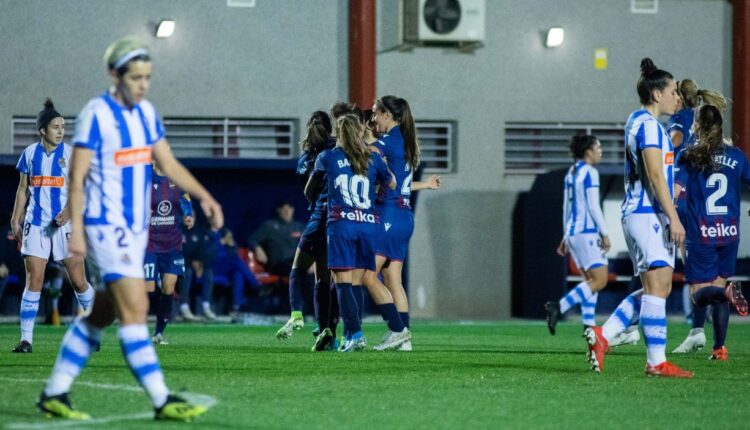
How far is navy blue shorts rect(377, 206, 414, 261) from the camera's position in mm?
12305

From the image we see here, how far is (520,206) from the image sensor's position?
77.4 ft

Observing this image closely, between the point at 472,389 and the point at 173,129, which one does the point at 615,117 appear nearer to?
the point at 173,129

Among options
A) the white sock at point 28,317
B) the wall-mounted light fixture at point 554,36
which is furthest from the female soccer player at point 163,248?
the wall-mounted light fixture at point 554,36

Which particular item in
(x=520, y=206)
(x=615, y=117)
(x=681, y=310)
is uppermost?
(x=615, y=117)

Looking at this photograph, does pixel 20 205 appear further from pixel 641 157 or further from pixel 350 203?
pixel 641 157

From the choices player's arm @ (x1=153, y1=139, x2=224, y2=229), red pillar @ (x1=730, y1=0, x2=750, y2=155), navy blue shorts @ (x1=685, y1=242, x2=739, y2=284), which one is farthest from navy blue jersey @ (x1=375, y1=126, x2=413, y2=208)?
red pillar @ (x1=730, y1=0, x2=750, y2=155)

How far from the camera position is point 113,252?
675cm

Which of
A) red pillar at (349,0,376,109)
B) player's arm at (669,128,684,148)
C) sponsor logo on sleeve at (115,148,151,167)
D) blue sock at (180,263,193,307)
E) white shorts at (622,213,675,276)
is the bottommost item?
blue sock at (180,263,193,307)

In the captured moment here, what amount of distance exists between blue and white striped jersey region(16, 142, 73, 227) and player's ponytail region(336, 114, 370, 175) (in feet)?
8.33

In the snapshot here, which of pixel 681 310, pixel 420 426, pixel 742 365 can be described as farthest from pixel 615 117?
pixel 420 426

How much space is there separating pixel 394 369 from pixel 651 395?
2.36 m

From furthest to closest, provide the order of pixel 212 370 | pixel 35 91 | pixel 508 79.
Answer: pixel 508 79, pixel 35 91, pixel 212 370

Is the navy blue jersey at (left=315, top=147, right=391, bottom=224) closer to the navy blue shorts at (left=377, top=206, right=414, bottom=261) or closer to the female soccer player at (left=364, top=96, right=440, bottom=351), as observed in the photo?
the female soccer player at (left=364, top=96, right=440, bottom=351)

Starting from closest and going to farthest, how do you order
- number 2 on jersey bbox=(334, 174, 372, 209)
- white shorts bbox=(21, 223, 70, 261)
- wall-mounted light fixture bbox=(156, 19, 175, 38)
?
number 2 on jersey bbox=(334, 174, 372, 209) < white shorts bbox=(21, 223, 70, 261) < wall-mounted light fixture bbox=(156, 19, 175, 38)
